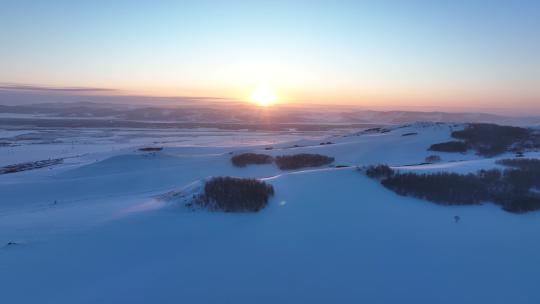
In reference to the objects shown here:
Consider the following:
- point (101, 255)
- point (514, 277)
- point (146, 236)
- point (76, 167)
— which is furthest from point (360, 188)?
point (76, 167)

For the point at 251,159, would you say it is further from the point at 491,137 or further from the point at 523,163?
the point at 491,137

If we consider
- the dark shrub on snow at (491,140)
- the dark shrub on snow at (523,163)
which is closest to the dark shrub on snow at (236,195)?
the dark shrub on snow at (523,163)

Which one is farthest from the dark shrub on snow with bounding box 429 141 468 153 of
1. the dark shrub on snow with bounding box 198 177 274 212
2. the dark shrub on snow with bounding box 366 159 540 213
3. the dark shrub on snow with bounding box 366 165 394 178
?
the dark shrub on snow with bounding box 198 177 274 212

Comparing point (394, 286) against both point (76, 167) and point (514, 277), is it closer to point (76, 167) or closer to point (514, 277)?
point (514, 277)

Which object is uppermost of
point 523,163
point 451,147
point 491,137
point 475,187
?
point 491,137

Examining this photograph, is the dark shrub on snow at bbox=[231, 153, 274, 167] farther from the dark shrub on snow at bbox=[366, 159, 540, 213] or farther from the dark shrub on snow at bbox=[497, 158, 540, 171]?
the dark shrub on snow at bbox=[497, 158, 540, 171]

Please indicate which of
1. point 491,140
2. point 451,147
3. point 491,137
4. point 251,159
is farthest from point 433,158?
point 251,159
